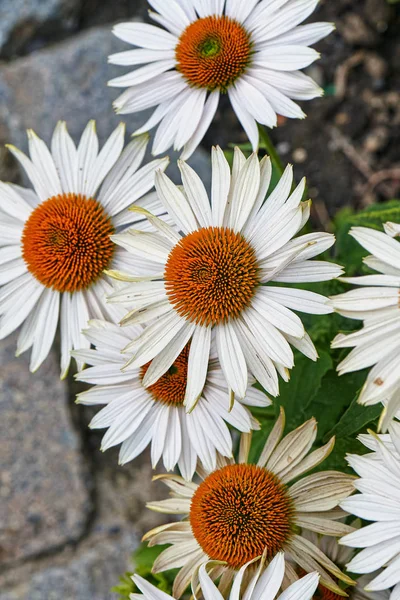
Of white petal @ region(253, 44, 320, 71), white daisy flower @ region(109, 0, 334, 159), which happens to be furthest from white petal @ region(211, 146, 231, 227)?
white petal @ region(253, 44, 320, 71)

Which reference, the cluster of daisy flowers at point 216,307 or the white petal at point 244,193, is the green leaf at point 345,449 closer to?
the cluster of daisy flowers at point 216,307

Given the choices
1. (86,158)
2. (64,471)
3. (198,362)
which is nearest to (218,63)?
(86,158)

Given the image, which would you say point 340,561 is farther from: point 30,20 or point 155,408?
point 30,20

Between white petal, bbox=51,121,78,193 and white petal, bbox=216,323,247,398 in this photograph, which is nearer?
white petal, bbox=216,323,247,398

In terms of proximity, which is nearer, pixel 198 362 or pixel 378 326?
pixel 378 326

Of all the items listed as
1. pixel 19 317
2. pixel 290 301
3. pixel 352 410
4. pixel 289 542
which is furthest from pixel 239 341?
pixel 19 317

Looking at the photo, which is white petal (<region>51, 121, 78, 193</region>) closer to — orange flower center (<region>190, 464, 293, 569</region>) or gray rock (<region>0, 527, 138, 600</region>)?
orange flower center (<region>190, 464, 293, 569</region>)

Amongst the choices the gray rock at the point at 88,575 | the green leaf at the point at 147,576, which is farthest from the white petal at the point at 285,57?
the gray rock at the point at 88,575
